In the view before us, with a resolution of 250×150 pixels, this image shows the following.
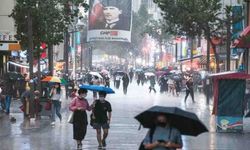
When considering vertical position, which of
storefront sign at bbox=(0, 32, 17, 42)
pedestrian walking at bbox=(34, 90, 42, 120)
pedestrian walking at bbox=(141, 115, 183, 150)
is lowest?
pedestrian walking at bbox=(34, 90, 42, 120)

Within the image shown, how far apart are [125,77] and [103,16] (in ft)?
78.5

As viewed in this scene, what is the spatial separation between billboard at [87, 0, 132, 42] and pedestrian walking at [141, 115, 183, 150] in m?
65.0

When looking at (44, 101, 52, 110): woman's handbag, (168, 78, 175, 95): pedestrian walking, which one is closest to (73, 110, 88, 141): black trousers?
(44, 101, 52, 110): woman's handbag

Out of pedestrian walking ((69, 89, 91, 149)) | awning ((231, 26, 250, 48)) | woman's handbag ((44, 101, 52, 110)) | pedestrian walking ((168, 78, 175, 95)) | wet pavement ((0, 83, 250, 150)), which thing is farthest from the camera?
pedestrian walking ((168, 78, 175, 95))

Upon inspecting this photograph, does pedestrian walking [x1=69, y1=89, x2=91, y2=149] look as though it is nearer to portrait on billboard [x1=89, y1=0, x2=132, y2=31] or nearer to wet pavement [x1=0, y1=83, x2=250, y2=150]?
wet pavement [x1=0, y1=83, x2=250, y2=150]

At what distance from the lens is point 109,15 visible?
2970 inches

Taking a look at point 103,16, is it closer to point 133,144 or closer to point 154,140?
point 133,144

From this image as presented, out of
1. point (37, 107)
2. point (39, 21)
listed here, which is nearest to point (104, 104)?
point (37, 107)

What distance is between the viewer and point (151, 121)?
9.63 metres

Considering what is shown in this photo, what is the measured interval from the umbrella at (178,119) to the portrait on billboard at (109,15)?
65.0 metres

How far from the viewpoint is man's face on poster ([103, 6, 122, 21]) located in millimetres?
75062

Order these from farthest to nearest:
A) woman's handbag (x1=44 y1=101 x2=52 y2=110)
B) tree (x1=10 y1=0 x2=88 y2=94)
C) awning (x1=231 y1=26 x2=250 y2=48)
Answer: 1. tree (x1=10 y1=0 x2=88 y2=94)
2. awning (x1=231 y1=26 x2=250 y2=48)
3. woman's handbag (x1=44 y1=101 x2=52 y2=110)

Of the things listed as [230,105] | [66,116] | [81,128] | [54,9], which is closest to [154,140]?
[81,128]

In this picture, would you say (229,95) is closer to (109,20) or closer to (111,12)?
(109,20)
